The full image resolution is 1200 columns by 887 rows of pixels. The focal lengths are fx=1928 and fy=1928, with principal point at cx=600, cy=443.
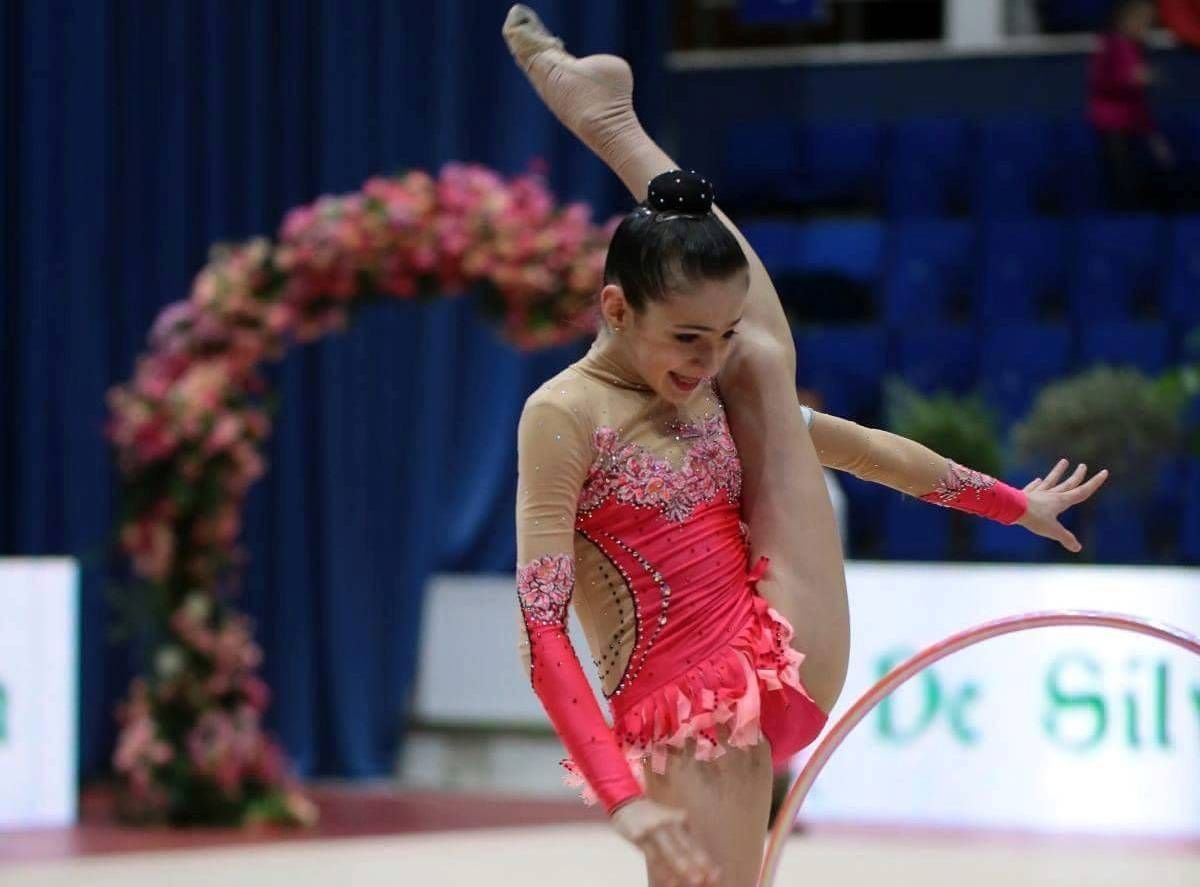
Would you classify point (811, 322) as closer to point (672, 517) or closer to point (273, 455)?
point (273, 455)

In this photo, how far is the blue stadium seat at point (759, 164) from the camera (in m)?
8.60

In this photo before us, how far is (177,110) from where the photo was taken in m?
7.52

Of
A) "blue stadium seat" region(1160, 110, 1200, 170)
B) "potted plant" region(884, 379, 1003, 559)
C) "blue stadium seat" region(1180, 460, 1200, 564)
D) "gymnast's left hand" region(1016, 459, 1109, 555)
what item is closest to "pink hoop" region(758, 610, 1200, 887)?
"gymnast's left hand" region(1016, 459, 1109, 555)

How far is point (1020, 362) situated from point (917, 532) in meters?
0.86

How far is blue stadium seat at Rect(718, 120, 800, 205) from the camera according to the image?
8602 millimetres

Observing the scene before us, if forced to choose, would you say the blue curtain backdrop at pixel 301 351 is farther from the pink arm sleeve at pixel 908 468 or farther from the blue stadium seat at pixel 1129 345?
the pink arm sleeve at pixel 908 468

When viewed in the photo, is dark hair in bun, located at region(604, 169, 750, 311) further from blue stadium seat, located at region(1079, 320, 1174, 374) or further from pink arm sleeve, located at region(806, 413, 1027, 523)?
blue stadium seat, located at region(1079, 320, 1174, 374)

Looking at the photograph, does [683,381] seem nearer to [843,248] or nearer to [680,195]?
[680,195]

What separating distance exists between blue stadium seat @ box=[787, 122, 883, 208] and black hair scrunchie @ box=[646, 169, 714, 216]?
6237mm

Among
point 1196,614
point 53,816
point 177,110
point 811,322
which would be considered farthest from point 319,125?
point 1196,614

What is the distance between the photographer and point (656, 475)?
7.98ft

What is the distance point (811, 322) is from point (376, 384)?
1855 mm

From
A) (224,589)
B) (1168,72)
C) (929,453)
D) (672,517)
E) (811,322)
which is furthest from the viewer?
(1168,72)

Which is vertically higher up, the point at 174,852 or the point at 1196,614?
the point at 1196,614
